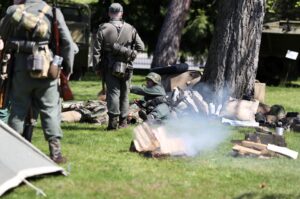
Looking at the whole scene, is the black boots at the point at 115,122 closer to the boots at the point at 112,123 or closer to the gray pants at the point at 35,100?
the boots at the point at 112,123

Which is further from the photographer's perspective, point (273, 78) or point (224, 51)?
point (273, 78)

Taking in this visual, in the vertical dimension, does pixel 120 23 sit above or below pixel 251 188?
above

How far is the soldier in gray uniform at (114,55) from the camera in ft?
33.3

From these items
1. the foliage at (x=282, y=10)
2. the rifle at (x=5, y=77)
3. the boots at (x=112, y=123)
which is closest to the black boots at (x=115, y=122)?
the boots at (x=112, y=123)

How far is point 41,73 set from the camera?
695 centimetres

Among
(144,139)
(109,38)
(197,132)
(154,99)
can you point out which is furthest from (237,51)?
(144,139)

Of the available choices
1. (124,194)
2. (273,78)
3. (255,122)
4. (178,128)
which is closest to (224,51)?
(255,122)

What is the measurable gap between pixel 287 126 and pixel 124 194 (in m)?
5.75

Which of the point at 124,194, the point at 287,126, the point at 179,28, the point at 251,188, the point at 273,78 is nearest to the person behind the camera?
the point at 124,194

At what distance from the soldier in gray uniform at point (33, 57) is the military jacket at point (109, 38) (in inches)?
114

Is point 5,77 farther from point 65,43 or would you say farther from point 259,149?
point 259,149

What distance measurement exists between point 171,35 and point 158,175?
14.0m

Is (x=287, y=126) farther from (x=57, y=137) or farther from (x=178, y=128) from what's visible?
(x=57, y=137)

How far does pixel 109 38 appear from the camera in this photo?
1015 centimetres
